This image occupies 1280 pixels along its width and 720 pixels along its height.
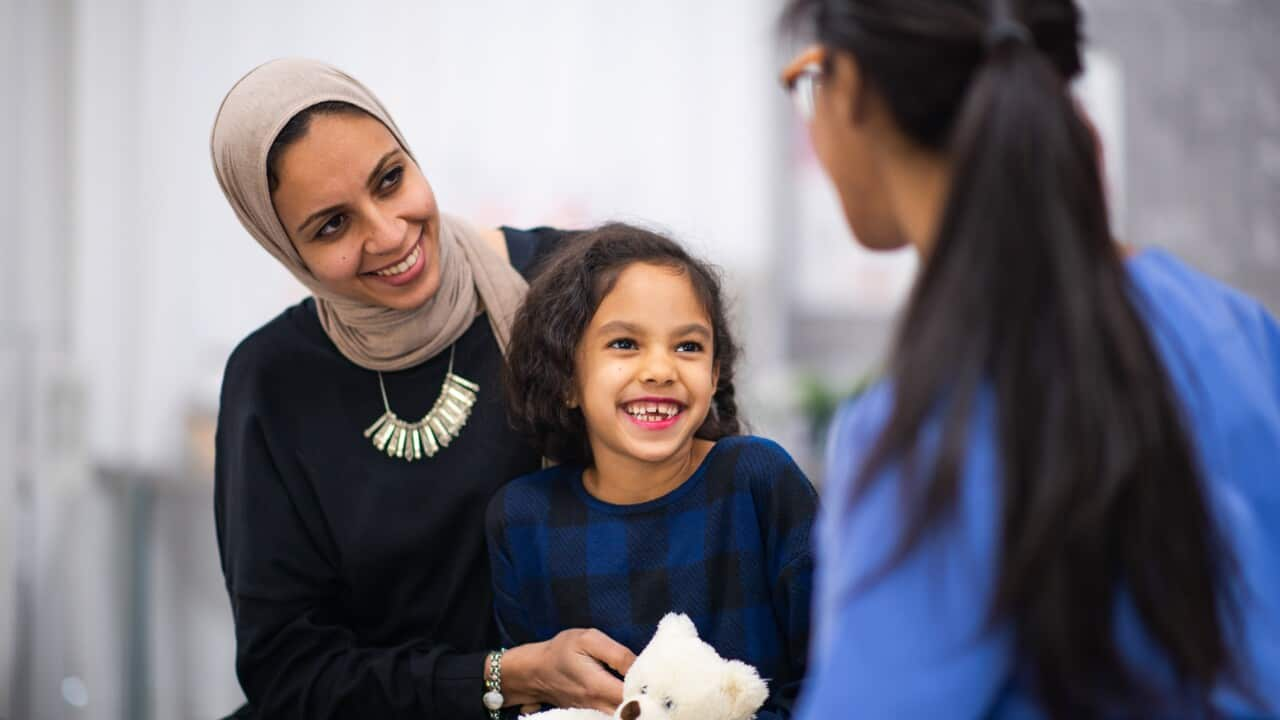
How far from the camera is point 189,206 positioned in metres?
2.86

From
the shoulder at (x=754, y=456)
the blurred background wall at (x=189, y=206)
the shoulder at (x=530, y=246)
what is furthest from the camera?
the blurred background wall at (x=189, y=206)

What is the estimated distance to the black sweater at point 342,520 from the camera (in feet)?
5.57

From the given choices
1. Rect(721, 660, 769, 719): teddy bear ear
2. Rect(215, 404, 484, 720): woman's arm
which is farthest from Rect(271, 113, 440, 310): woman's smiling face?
Rect(721, 660, 769, 719): teddy bear ear

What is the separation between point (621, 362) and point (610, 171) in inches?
102

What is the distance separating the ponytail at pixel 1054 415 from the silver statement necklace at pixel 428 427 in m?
1.05

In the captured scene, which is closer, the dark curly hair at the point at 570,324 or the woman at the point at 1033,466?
the woman at the point at 1033,466

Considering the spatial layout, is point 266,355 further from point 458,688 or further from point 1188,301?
point 1188,301

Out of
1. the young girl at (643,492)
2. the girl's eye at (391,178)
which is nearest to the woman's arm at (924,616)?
the young girl at (643,492)

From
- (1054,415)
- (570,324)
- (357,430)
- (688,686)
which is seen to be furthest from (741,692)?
(357,430)

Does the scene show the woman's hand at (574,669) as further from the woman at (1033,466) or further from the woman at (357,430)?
the woman at (1033,466)

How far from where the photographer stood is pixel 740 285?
416cm

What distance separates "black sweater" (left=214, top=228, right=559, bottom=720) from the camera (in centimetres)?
170

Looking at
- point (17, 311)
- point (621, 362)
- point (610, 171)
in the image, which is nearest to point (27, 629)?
point (17, 311)

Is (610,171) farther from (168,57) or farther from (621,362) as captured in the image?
(621,362)
